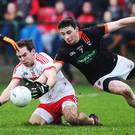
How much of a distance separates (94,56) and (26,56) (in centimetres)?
126

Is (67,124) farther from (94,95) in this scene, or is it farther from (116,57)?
(94,95)

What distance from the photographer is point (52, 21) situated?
2247 centimetres

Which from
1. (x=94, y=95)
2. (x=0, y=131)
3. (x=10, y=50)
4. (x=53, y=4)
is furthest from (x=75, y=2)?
(x=0, y=131)

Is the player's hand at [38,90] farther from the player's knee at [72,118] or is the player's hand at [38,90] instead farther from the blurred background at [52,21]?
the blurred background at [52,21]

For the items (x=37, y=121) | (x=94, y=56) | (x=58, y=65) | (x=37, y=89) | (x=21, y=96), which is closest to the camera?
(x=21, y=96)

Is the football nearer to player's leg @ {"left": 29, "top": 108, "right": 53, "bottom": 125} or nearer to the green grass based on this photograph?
the green grass

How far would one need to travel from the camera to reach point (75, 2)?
2323 centimetres

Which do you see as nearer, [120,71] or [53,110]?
[53,110]

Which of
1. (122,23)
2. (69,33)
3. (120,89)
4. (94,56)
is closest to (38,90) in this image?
(69,33)

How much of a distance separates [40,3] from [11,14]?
48.4 inches

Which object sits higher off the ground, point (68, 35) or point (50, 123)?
point (68, 35)

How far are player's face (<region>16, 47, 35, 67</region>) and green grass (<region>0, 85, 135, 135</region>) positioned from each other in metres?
1.06

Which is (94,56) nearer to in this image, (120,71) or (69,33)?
(120,71)

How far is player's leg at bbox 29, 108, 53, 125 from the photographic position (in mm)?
12781
